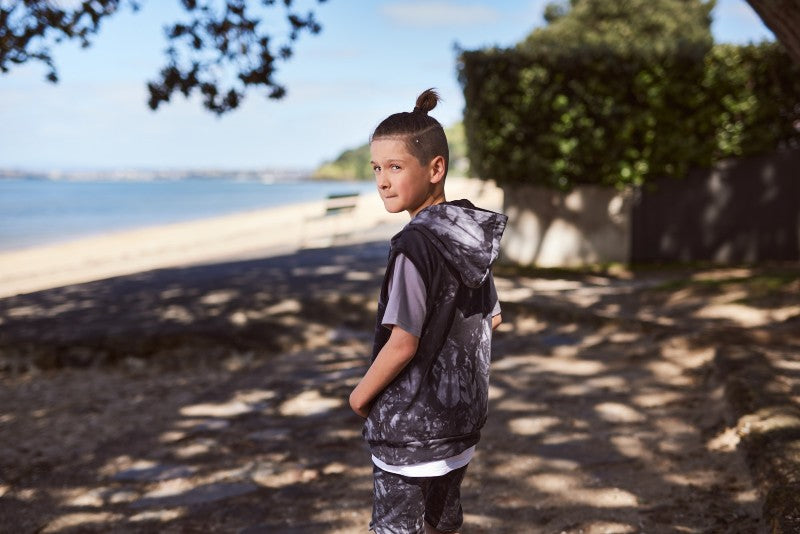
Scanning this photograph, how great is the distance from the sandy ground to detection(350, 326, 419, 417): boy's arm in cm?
172

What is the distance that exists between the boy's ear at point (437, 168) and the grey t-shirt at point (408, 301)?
0.97ft

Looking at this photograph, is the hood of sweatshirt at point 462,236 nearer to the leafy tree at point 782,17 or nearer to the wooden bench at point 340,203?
the leafy tree at point 782,17

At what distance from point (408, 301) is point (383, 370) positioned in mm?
231

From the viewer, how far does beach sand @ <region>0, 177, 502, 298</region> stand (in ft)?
62.0

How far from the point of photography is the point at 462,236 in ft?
7.73

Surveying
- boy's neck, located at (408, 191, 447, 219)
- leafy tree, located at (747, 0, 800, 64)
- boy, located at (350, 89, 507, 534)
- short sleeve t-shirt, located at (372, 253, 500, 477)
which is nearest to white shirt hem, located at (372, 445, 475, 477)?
boy, located at (350, 89, 507, 534)

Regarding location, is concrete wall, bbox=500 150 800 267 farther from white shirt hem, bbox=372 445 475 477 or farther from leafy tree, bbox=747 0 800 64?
white shirt hem, bbox=372 445 475 477

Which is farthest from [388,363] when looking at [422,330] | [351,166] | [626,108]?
[351,166]

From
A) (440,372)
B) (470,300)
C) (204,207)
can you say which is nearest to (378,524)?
(440,372)

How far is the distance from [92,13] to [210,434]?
497cm

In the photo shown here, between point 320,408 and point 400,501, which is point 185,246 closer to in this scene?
point 320,408

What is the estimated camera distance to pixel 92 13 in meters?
8.00

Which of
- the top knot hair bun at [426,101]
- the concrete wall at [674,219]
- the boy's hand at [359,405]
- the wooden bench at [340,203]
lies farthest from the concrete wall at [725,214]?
the boy's hand at [359,405]

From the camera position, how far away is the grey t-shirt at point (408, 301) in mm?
2275
